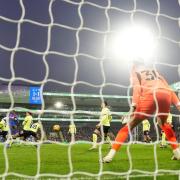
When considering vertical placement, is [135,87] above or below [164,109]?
above

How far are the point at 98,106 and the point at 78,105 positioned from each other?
8.04ft

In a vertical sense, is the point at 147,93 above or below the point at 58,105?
above

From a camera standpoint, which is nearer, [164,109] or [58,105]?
[164,109]

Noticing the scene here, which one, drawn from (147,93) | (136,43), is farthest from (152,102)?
(136,43)

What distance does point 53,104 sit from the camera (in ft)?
120

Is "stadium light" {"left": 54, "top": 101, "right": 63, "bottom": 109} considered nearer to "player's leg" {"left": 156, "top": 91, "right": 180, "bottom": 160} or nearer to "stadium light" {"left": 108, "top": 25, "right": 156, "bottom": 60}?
"stadium light" {"left": 108, "top": 25, "right": 156, "bottom": 60}

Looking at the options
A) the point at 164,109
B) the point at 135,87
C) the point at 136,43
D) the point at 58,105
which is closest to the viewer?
the point at 135,87

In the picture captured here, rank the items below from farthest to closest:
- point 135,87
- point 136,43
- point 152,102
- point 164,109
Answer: point 136,43 → point 164,109 → point 152,102 → point 135,87

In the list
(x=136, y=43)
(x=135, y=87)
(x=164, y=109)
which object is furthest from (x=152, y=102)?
(x=136, y=43)

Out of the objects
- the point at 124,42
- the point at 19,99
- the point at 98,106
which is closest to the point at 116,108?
the point at 98,106

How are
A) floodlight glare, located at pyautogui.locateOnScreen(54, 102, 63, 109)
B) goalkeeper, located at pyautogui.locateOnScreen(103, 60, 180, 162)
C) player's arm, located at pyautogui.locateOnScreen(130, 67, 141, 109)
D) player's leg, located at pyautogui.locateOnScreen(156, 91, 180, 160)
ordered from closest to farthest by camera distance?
player's arm, located at pyautogui.locateOnScreen(130, 67, 141, 109) < goalkeeper, located at pyautogui.locateOnScreen(103, 60, 180, 162) < player's leg, located at pyautogui.locateOnScreen(156, 91, 180, 160) < floodlight glare, located at pyautogui.locateOnScreen(54, 102, 63, 109)

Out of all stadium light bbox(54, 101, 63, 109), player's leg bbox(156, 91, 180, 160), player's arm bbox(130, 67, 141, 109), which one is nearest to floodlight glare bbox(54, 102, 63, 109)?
stadium light bbox(54, 101, 63, 109)

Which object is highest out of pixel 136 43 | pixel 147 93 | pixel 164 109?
pixel 136 43

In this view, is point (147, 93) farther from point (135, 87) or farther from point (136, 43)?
point (136, 43)
